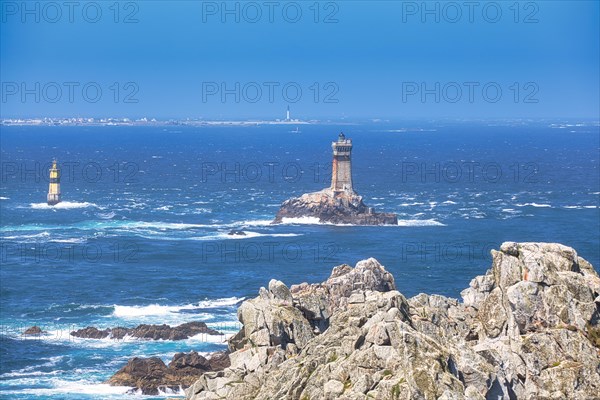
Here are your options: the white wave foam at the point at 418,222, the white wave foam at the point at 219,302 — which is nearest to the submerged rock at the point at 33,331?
the white wave foam at the point at 219,302

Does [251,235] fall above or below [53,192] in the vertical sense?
below

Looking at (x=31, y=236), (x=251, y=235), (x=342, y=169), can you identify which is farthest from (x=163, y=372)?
(x=342, y=169)

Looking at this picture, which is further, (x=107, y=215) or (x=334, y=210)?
(x=107, y=215)

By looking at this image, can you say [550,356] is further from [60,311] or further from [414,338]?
[60,311]

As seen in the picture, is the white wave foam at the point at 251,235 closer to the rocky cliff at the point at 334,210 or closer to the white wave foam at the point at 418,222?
the rocky cliff at the point at 334,210

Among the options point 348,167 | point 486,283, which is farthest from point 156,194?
point 486,283

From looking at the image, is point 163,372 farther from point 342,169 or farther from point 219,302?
point 342,169
